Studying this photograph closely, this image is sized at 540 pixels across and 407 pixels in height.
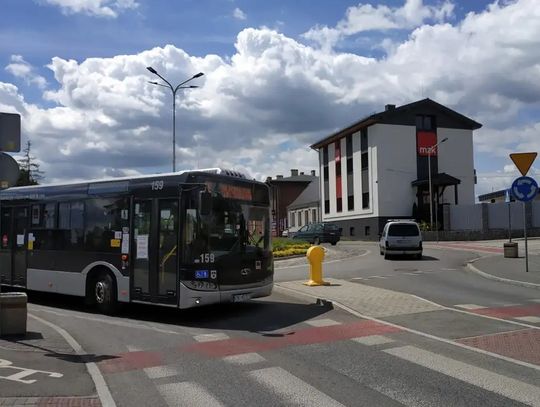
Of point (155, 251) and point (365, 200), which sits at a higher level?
point (365, 200)

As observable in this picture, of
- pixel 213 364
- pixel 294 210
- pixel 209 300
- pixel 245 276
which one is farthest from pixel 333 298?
pixel 294 210

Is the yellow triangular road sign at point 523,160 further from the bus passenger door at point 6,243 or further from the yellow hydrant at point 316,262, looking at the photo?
the bus passenger door at point 6,243

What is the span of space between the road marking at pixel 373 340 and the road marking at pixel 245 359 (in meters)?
1.61

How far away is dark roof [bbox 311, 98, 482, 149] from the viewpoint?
175 feet

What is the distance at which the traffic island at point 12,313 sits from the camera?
924 centimetres

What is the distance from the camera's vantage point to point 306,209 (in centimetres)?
7800

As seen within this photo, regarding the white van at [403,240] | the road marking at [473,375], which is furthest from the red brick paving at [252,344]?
the white van at [403,240]

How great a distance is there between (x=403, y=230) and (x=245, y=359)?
20.9 meters

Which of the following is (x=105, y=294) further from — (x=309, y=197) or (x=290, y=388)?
(x=309, y=197)

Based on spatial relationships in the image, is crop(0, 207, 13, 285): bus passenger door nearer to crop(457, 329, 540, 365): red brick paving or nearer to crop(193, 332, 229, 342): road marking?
crop(193, 332, 229, 342): road marking

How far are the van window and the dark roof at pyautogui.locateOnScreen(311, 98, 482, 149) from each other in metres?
26.2

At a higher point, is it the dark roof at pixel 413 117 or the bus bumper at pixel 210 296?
the dark roof at pixel 413 117

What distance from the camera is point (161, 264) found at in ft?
36.8

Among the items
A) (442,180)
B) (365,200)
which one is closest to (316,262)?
Result: (442,180)
